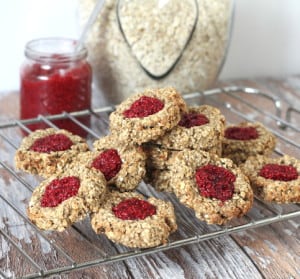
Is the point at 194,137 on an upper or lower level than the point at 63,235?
upper

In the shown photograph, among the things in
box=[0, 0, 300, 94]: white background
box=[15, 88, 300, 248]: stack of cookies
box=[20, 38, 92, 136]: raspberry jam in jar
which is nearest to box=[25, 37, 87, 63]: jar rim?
box=[20, 38, 92, 136]: raspberry jam in jar

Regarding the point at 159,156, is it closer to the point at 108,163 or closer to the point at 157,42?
the point at 108,163

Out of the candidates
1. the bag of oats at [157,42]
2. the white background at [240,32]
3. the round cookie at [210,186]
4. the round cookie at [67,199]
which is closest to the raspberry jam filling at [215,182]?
the round cookie at [210,186]

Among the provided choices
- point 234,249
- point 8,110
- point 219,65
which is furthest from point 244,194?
point 8,110

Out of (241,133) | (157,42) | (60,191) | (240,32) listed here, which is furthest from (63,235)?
(240,32)

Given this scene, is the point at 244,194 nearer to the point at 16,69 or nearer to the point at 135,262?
the point at 135,262

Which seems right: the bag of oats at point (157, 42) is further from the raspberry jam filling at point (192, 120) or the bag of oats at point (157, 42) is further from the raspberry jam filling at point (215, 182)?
the raspberry jam filling at point (215, 182)
